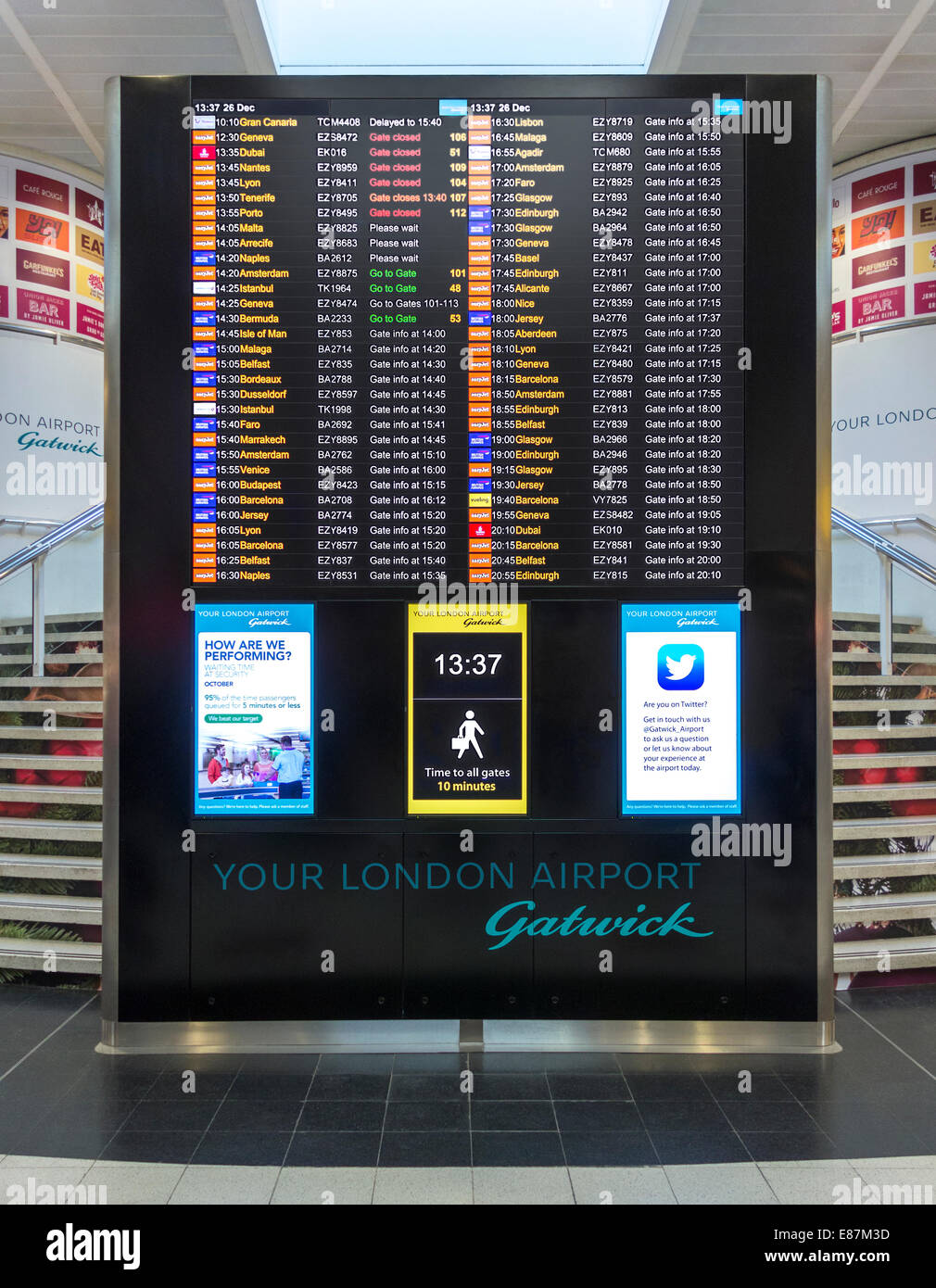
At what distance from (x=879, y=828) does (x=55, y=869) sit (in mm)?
4467

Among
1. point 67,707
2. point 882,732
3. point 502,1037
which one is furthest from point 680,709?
point 67,707

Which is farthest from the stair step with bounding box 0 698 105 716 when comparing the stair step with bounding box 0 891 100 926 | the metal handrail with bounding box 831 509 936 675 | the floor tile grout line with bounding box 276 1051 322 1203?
the metal handrail with bounding box 831 509 936 675

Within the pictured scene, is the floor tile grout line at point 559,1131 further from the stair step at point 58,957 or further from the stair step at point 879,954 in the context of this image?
the stair step at point 58,957

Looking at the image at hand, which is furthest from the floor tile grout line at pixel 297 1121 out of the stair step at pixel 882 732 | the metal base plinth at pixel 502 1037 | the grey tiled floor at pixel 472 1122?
the stair step at pixel 882 732

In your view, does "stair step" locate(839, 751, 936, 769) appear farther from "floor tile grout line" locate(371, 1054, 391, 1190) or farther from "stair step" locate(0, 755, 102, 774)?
"floor tile grout line" locate(371, 1054, 391, 1190)

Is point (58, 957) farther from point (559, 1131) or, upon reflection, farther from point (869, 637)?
point (869, 637)

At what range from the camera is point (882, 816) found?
5414mm

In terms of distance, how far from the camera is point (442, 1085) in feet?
12.8

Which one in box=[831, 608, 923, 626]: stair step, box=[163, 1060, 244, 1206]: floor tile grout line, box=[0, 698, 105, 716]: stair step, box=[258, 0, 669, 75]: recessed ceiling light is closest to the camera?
box=[163, 1060, 244, 1206]: floor tile grout line

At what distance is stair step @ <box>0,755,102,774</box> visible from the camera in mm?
5484

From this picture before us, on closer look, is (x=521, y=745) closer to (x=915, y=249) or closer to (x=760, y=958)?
(x=760, y=958)

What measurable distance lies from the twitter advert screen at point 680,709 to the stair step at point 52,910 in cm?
286

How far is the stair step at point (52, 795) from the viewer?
5352 millimetres

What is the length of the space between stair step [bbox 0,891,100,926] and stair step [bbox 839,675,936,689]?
1497mm
